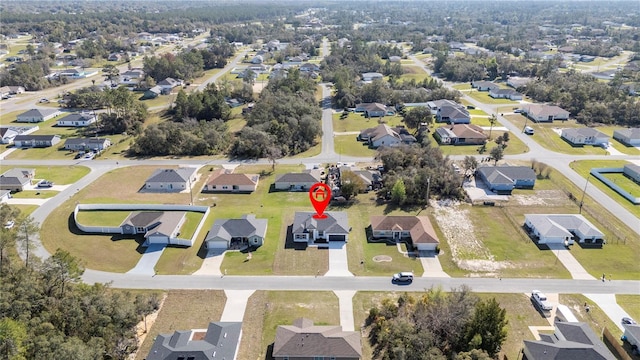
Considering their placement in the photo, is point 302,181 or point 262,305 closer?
point 262,305

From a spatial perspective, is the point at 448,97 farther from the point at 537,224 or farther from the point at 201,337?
the point at 201,337

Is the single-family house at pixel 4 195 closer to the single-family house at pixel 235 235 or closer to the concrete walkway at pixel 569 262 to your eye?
the single-family house at pixel 235 235

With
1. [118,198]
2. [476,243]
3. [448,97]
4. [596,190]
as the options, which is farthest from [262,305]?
[448,97]

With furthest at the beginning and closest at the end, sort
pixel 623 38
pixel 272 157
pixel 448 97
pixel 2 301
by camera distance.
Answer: pixel 623 38 < pixel 448 97 < pixel 272 157 < pixel 2 301

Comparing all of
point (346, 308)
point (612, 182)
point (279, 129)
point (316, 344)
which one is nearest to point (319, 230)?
point (346, 308)

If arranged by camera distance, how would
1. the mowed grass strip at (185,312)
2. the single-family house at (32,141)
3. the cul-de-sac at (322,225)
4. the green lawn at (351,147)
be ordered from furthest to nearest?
the single-family house at (32,141), the green lawn at (351,147), the mowed grass strip at (185,312), the cul-de-sac at (322,225)

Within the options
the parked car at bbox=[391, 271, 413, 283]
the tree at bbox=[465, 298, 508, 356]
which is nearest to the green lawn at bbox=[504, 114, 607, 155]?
the parked car at bbox=[391, 271, 413, 283]

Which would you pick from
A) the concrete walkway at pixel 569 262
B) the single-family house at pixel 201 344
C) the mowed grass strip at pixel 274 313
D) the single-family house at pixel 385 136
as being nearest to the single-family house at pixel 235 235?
the mowed grass strip at pixel 274 313
